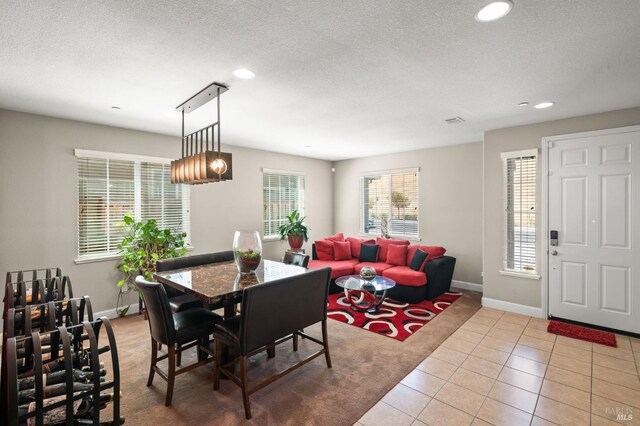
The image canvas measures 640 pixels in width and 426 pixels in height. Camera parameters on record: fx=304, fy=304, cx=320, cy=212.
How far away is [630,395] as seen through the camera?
2.42 m

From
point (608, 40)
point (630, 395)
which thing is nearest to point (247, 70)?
point (608, 40)

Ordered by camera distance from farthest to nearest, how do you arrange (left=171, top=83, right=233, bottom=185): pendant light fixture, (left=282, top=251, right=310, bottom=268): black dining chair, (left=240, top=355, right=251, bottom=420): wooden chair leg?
1. (left=282, top=251, right=310, bottom=268): black dining chair
2. (left=171, top=83, right=233, bottom=185): pendant light fixture
3. (left=240, top=355, right=251, bottom=420): wooden chair leg

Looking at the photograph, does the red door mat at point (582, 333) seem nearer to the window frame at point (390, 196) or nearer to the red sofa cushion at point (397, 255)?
the red sofa cushion at point (397, 255)

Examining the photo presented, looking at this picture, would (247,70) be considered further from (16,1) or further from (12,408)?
(12,408)

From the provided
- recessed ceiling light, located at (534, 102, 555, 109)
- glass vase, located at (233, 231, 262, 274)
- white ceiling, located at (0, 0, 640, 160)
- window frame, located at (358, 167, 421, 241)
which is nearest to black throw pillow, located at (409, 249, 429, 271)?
window frame, located at (358, 167, 421, 241)

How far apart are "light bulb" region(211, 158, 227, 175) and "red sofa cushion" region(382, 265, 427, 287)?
10.5 ft

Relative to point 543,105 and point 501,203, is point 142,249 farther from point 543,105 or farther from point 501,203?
point 543,105

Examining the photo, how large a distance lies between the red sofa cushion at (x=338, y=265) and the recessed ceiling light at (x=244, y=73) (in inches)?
127

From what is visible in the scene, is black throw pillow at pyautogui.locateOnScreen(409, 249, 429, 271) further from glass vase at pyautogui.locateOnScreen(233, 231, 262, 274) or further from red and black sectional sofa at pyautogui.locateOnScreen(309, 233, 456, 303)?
glass vase at pyautogui.locateOnScreen(233, 231, 262, 274)

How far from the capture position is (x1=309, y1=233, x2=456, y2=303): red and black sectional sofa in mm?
4680

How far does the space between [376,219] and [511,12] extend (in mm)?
5184

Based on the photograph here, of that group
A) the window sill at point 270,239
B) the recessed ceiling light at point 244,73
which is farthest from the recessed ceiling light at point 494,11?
the window sill at point 270,239

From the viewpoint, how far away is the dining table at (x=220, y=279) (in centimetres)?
230

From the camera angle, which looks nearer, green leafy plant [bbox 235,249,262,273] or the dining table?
the dining table
